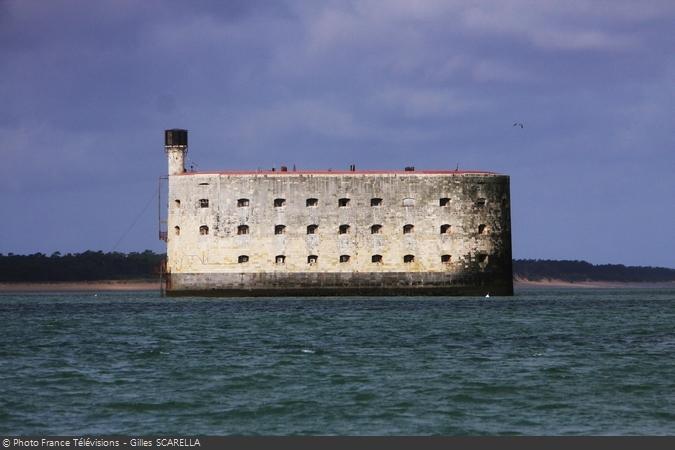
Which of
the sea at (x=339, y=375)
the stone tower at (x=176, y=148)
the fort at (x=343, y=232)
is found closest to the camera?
the sea at (x=339, y=375)

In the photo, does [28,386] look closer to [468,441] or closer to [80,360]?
[80,360]

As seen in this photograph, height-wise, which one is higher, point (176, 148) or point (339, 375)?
point (176, 148)

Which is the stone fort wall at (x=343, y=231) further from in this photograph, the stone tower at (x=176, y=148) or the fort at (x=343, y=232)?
the stone tower at (x=176, y=148)

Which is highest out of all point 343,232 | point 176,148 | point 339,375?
point 176,148

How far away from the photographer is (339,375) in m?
A: 24.2

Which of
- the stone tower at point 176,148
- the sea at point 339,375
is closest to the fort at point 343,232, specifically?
the stone tower at point 176,148

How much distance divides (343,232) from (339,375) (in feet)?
99.9

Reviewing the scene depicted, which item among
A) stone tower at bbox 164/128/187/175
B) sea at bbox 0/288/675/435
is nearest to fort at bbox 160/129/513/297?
stone tower at bbox 164/128/187/175

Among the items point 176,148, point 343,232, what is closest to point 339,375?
point 343,232

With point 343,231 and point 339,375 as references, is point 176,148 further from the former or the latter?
point 339,375

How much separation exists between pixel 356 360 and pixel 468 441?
33.1 feet

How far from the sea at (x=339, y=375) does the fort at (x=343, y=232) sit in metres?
13.1

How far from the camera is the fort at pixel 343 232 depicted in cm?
5438

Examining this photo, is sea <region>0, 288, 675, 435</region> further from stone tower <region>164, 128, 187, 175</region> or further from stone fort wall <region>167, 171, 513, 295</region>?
stone tower <region>164, 128, 187, 175</region>
